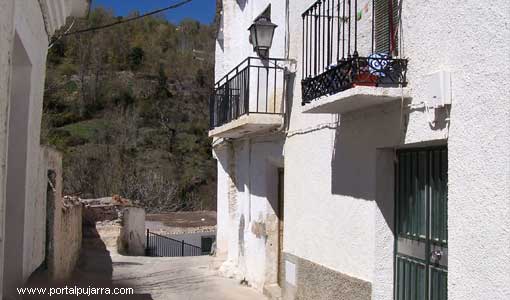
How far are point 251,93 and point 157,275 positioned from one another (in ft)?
15.6

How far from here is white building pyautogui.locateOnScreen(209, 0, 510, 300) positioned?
4.33m

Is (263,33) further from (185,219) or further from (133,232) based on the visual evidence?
(185,219)

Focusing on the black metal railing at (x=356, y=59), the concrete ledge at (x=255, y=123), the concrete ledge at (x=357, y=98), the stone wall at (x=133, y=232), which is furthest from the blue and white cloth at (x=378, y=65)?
the stone wall at (x=133, y=232)

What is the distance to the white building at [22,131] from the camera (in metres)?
5.00

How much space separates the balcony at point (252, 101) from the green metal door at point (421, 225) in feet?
11.2

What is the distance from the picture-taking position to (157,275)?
12727mm

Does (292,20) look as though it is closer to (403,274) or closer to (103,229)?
(403,274)

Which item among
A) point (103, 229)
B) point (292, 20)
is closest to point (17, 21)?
point (292, 20)

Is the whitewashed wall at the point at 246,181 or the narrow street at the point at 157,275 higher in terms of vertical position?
the whitewashed wall at the point at 246,181

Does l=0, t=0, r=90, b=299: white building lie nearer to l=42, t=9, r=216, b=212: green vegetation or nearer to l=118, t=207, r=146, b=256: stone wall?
l=118, t=207, r=146, b=256: stone wall

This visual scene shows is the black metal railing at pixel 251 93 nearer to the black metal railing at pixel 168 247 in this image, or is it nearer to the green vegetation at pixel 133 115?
the black metal railing at pixel 168 247

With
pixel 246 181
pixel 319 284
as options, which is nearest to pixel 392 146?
pixel 319 284

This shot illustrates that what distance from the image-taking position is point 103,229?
1589 cm

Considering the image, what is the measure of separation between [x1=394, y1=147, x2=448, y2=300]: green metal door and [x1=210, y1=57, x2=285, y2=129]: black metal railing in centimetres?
353
